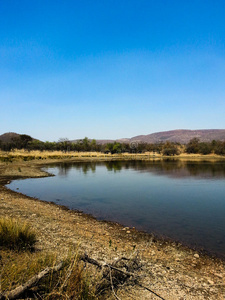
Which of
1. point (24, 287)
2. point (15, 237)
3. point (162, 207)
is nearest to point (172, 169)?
point (162, 207)

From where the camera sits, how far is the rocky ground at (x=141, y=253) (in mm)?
4016

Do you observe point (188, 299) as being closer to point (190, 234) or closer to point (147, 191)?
point (190, 234)

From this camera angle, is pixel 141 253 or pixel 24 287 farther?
pixel 141 253

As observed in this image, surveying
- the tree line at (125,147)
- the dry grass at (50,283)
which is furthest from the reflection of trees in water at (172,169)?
the tree line at (125,147)

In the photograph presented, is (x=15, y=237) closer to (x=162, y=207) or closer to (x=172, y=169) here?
(x=162, y=207)

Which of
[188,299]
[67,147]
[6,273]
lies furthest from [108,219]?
[67,147]

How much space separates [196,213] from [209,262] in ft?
15.9

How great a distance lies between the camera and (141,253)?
18.8ft

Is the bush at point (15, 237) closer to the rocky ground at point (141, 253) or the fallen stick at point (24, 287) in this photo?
the rocky ground at point (141, 253)

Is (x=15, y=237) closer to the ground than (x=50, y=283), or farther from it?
closer to the ground

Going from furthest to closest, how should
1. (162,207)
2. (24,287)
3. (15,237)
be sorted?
(162,207), (15,237), (24,287)

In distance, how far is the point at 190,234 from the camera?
764 cm

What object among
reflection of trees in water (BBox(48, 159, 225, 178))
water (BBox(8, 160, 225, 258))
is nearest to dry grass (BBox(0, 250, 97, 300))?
water (BBox(8, 160, 225, 258))

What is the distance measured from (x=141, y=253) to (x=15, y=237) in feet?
10.4
